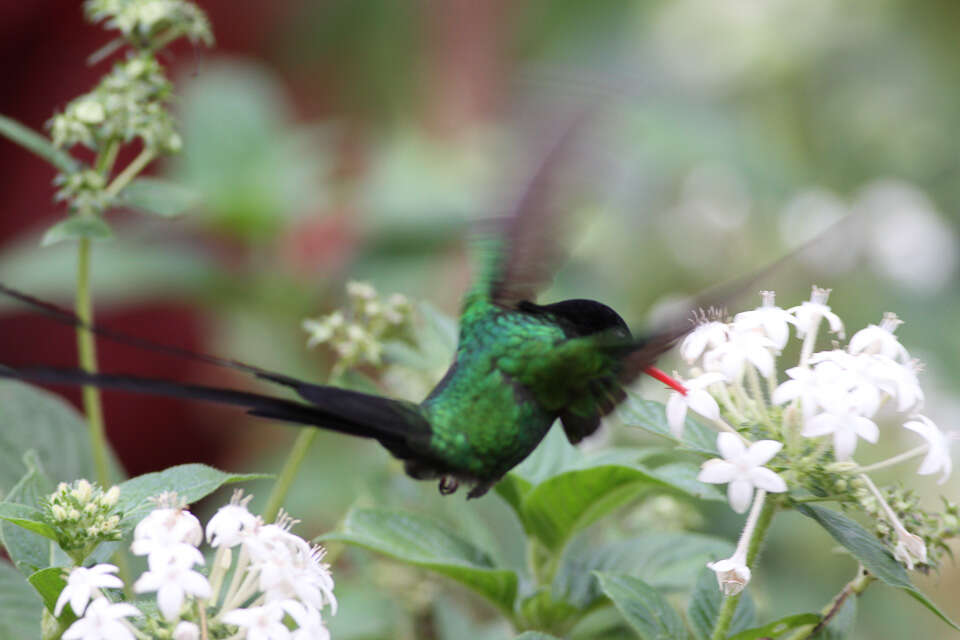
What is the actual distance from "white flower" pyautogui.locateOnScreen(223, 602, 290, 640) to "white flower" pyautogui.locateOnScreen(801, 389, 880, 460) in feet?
1.18

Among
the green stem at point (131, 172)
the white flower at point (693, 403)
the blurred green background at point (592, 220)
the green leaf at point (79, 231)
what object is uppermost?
the green stem at point (131, 172)

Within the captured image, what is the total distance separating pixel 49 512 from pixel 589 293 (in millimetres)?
1190

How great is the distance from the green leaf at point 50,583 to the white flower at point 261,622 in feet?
0.37

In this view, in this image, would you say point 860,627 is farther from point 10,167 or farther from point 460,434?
point 10,167

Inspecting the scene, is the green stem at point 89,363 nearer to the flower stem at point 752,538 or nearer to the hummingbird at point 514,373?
the hummingbird at point 514,373

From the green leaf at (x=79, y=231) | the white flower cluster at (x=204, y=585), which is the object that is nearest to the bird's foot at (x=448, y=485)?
the white flower cluster at (x=204, y=585)

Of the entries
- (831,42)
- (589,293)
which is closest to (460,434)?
(589,293)

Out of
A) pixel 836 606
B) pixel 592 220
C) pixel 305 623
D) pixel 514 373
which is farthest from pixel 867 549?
pixel 592 220

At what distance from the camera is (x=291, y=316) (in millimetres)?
1941

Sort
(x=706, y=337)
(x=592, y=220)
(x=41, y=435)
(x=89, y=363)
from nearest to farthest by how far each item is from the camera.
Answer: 1. (x=706, y=337)
2. (x=89, y=363)
3. (x=41, y=435)
4. (x=592, y=220)

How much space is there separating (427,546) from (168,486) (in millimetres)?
234

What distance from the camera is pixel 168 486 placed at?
73cm

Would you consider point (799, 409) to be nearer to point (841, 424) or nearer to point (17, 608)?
point (841, 424)

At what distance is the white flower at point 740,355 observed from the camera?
768 mm
